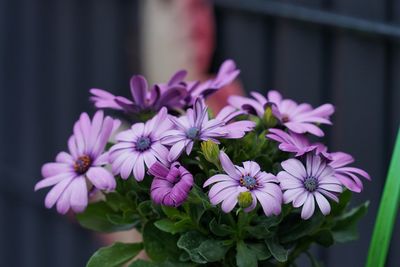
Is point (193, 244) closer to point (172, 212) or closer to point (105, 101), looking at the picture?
point (172, 212)

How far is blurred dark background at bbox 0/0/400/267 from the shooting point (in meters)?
2.16

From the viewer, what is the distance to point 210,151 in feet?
3.19

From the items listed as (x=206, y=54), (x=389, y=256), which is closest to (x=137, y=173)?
(x=389, y=256)

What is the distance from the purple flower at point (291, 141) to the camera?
98 cm

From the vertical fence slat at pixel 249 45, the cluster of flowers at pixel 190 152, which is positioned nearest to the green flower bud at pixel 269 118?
the cluster of flowers at pixel 190 152

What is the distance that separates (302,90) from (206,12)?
1.65ft

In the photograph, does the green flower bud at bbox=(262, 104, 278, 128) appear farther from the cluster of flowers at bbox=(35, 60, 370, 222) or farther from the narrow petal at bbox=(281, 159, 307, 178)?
the narrow petal at bbox=(281, 159, 307, 178)

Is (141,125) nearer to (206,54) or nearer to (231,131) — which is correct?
(231,131)

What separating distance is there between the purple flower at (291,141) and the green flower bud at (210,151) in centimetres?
7

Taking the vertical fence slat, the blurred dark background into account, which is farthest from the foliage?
the vertical fence slat

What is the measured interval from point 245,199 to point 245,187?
0.02 metres

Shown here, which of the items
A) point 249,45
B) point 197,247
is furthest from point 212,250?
point 249,45

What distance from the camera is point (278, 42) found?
251 cm

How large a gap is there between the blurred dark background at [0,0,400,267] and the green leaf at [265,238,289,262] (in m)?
1.11
